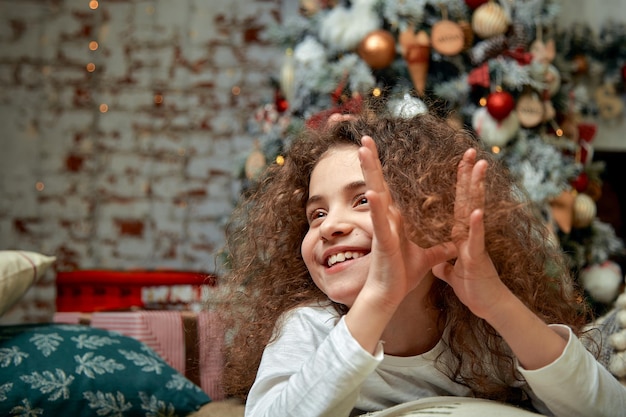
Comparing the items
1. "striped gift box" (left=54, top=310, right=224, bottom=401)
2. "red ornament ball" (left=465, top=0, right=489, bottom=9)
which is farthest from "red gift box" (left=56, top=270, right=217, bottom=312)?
"red ornament ball" (left=465, top=0, right=489, bottom=9)

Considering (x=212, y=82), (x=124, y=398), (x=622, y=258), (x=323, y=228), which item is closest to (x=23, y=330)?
(x=124, y=398)

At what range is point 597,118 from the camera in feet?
11.8


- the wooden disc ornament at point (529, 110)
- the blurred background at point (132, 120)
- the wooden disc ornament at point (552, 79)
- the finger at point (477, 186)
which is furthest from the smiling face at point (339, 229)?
the blurred background at point (132, 120)

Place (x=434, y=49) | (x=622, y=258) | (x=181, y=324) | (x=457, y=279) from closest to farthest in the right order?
1. (x=457, y=279)
2. (x=181, y=324)
3. (x=434, y=49)
4. (x=622, y=258)

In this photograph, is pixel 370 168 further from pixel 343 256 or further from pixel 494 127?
pixel 494 127

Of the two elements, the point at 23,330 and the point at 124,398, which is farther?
the point at 23,330

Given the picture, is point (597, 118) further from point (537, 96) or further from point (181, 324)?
point (181, 324)

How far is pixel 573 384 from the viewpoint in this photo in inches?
38.0

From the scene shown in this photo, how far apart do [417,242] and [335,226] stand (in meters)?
0.18

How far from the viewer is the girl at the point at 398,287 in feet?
2.86

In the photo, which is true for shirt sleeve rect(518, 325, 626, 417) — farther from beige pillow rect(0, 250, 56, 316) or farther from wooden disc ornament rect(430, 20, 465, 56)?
wooden disc ornament rect(430, 20, 465, 56)

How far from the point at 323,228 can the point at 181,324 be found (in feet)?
3.20

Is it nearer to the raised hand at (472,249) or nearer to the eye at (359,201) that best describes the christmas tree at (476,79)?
the eye at (359,201)

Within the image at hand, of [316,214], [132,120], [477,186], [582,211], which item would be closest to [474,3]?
[582,211]
